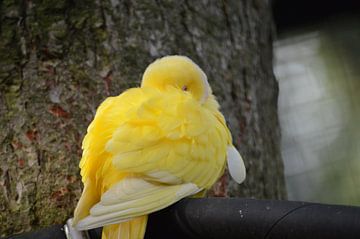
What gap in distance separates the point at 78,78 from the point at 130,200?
47cm

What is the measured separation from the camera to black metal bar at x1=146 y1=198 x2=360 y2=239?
3.72ft

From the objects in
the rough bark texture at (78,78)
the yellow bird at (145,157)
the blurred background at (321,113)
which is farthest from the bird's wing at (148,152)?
the blurred background at (321,113)

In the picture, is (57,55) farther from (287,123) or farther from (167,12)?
(287,123)

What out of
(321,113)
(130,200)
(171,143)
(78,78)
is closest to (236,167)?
(171,143)

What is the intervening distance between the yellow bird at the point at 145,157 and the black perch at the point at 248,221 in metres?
0.04

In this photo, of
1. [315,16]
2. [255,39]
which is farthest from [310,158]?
[255,39]

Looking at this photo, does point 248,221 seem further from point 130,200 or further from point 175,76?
point 175,76

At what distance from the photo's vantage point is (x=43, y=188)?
1.65 metres

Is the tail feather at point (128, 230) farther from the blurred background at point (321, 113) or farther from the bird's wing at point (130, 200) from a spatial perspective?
the blurred background at point (321, 113)

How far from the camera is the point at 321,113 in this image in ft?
11.7

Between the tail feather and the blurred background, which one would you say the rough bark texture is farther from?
the blurred background

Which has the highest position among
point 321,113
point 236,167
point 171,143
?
point 171,143

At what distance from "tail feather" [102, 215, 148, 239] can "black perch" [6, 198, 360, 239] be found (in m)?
0.03

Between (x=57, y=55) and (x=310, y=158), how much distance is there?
2.00m
